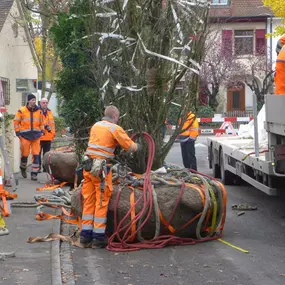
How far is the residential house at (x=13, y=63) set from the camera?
63.7ft

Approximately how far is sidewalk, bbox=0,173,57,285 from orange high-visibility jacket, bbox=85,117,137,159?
1.19 meters

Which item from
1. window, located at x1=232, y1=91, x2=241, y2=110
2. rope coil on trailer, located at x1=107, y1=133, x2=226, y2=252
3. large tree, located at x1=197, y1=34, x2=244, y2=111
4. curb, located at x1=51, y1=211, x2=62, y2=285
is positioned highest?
large tree, located at x1=197, y1=34, x2=244, y2=111

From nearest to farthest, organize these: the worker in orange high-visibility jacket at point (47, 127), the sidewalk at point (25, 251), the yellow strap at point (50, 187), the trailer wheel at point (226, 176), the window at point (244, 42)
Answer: the sidewalk at point (25, 251) → the yellow strap at point (50, 187) → the trailer wheel at point (226, 176) → the worker in orange high-visibility jacket at point (47, 127) → the window at point (244, 42)

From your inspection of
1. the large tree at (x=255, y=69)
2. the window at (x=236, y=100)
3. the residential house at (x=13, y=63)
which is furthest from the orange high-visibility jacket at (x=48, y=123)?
the window at (x=236, y=100)

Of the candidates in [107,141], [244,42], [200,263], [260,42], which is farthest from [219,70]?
[200,263]

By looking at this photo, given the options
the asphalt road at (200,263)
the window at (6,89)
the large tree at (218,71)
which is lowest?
the asphalt road at (200,263)

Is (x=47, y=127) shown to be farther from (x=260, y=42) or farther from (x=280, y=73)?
(x=260, y=42)

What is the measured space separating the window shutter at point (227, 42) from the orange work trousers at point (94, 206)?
3690 centimetres

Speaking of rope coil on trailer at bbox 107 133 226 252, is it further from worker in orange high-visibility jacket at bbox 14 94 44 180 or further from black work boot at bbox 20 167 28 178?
black work boot at bbox 20 167 28 178

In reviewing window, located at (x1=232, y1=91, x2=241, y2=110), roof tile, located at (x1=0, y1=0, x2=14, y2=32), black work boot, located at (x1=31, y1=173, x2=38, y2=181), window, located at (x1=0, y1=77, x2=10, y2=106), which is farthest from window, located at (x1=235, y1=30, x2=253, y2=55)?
black work boot, located at (x1=31, y1=173, x2=38, y2=181)

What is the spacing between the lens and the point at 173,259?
8539mm

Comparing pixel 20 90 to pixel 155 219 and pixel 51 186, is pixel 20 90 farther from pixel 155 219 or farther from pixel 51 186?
pixel 155 219

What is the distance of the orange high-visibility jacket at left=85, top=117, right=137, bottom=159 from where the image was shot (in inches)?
364

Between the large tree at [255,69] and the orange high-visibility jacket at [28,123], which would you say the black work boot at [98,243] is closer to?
the orange high-visibility jacket at [28,123]
